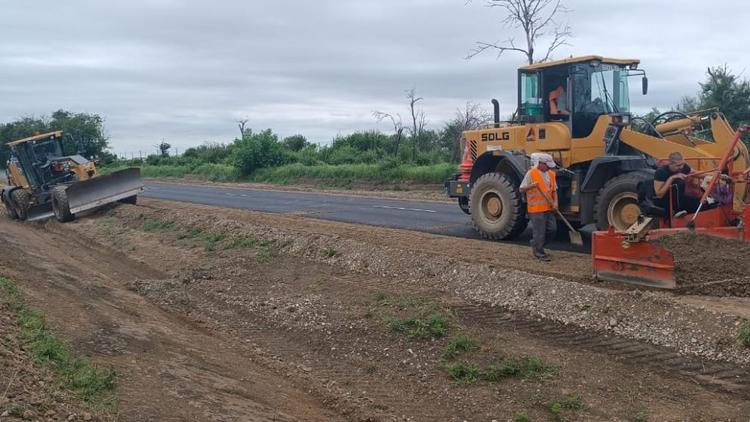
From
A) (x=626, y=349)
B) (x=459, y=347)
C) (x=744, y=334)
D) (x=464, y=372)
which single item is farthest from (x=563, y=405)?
(x=744, y=334)

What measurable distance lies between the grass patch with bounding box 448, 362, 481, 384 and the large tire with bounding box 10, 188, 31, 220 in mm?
18246

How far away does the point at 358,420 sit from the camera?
6.20 m

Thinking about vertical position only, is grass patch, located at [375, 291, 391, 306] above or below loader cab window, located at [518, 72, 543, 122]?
below

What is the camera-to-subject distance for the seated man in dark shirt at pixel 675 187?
9250mm

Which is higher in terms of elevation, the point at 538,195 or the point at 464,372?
the point at 538,195

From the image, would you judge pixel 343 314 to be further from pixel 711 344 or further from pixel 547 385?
pixel 711 344

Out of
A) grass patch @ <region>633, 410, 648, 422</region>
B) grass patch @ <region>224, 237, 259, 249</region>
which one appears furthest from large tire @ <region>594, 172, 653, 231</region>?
grass patch @ <region>224, 237, 259, 249</region>

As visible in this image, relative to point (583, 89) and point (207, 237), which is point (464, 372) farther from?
point (207, 237)

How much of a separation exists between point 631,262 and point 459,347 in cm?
248

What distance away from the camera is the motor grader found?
34.2ft

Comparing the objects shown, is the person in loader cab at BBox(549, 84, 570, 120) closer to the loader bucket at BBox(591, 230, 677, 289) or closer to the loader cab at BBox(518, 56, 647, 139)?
the loader cab at BBox(518, 56, 647, 139)

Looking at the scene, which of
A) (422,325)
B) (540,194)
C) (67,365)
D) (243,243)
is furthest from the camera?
(243,243)

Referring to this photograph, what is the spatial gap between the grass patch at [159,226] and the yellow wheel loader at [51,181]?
12.8ft

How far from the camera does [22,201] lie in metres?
21.3
